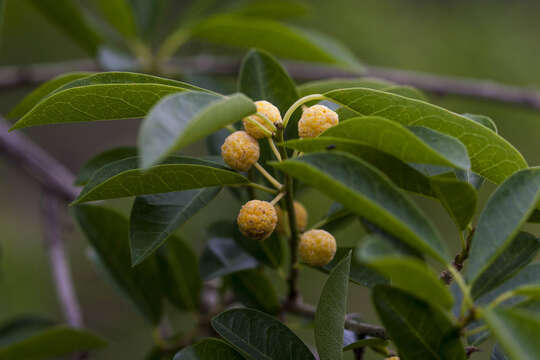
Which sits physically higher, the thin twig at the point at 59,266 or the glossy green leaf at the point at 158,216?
the glossy green leaf at the point at 158,216


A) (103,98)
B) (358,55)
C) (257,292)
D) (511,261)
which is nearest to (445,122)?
(511,261)

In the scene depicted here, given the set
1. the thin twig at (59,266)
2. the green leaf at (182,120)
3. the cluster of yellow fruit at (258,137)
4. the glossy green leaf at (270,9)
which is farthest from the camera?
the glossy green leaf at (270,9)

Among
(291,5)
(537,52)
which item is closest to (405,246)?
(291,5)

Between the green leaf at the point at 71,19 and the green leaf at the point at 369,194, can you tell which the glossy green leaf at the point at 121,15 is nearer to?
the green leaf at the point at 71,19

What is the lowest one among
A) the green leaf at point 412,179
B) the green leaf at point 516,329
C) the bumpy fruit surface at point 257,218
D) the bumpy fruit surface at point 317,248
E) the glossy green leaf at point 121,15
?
the bumpy fruit surface at point 317,248

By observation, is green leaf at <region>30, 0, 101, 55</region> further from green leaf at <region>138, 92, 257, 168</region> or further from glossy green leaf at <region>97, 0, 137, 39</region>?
green leaf at <region>138, 92, 257, 168</region>

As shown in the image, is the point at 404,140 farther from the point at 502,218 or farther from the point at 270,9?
the point at 270,9

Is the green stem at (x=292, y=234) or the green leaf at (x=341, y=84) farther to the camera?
the green leaf at (x=341, y=84)

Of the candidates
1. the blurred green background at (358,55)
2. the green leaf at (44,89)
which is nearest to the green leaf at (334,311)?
the green leaf at (44,89)

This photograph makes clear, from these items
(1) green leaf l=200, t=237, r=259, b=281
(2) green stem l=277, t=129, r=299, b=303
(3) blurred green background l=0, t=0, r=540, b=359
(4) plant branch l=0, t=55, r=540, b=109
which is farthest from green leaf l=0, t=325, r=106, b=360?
(3) blurred green background l=0, t=0, r=540, b=359
